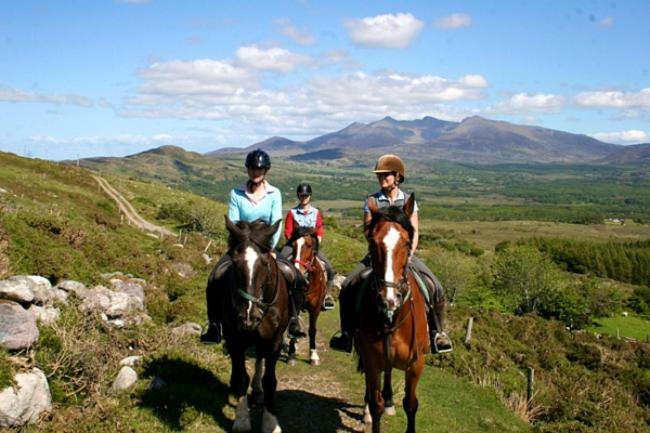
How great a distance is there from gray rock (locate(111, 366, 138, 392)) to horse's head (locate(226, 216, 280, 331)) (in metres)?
3.60

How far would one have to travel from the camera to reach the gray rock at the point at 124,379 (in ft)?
28.8

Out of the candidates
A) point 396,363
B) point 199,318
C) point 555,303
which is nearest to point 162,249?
point 199,318

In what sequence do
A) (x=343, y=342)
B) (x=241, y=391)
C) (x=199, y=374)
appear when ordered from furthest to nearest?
(x=199, y=374)
(x=343, y=342)
(x=241, y=391)

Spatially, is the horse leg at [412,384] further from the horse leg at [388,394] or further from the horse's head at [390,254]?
the horse's head at [390,254]

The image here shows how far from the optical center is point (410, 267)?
809cm

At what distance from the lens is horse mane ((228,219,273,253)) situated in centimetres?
682

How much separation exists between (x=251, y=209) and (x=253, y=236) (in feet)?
4.45

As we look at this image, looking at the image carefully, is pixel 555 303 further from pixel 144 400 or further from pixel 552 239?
pixel 144 400

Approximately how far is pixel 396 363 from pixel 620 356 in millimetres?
32967

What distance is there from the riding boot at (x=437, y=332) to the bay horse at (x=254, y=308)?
97.4 inches

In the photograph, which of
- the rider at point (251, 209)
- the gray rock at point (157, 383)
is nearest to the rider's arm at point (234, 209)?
the rider at point (251, 209)

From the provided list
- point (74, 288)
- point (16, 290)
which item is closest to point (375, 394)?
point (16, 290)

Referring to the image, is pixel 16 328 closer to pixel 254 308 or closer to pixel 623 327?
pixel 254 308

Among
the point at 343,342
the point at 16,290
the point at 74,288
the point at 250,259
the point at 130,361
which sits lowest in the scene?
the point at 130,361
